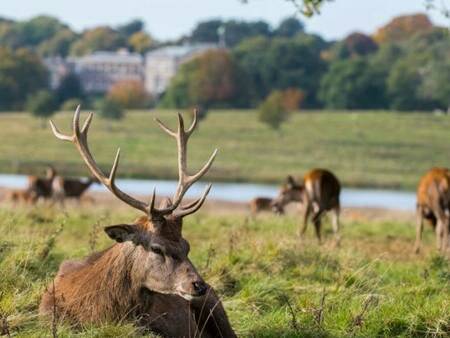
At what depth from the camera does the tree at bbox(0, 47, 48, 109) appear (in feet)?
353

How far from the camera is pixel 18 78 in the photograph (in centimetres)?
11044

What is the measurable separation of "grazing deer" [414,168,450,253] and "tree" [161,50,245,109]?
85.2m

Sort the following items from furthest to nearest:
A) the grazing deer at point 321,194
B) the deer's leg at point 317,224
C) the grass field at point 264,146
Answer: the grass field at point 264,146
the grazing deer at point 321,194
the deer's leg at point 317,224

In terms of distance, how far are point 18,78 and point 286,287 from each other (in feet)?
335

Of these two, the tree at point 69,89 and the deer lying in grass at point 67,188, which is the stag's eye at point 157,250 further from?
the tree at point 69,89

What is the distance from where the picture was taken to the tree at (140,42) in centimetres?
18050

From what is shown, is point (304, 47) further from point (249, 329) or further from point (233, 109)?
point (249, 329)

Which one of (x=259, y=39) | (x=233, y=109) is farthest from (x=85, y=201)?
(x=259, y=39)

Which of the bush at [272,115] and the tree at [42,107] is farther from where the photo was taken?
the tree at [42,107]

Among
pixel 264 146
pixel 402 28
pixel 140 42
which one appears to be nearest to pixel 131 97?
pixel 264 146

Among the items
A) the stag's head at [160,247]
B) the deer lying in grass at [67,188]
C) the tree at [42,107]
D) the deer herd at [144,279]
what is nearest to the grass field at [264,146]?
the tree at [42,107]

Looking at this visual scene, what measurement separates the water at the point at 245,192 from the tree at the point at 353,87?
48.5 metres

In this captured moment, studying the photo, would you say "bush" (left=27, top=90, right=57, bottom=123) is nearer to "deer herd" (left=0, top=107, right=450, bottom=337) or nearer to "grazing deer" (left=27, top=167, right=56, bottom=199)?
→ "grazing deer" (left=27, top=167, right=56, bottom=199)

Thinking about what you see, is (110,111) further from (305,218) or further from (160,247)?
Answer: (160,247)
